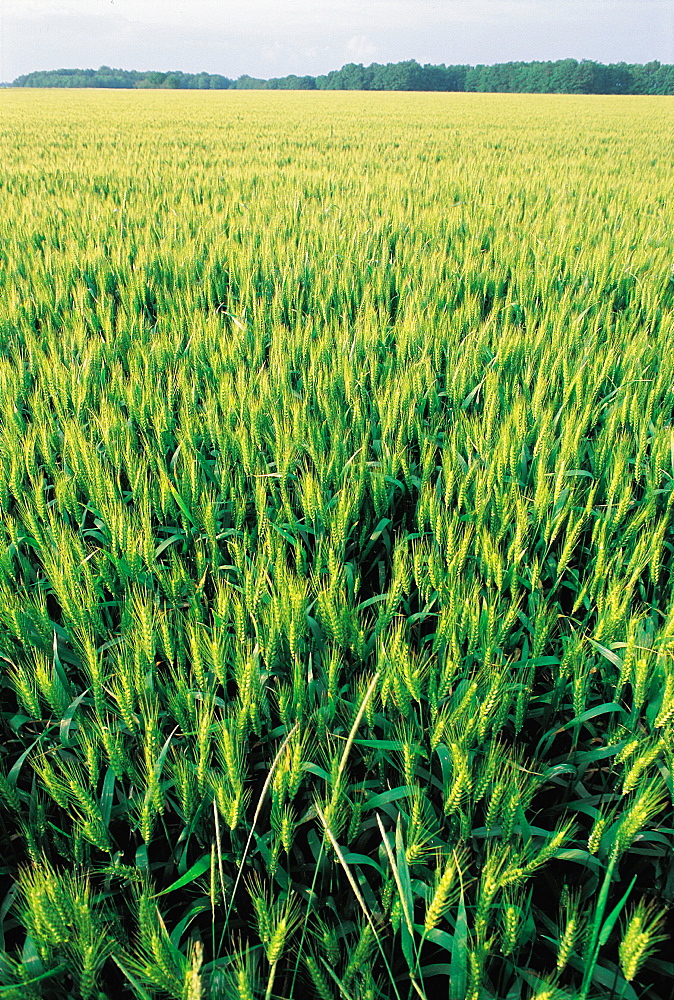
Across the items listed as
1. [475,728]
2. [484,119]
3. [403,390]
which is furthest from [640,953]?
[484,119]

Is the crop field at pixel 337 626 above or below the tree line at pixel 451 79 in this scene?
below

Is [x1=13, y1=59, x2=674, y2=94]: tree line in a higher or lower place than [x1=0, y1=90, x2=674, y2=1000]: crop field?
higher

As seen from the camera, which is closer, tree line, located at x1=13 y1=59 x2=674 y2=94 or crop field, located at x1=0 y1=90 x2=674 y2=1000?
crop field, located at x1=0 y1=90 x2=674 y2=1000

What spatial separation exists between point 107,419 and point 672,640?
1559 mm

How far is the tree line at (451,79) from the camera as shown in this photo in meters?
60.0

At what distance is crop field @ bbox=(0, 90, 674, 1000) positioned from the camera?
82 cm

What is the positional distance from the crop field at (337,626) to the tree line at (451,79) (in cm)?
7286

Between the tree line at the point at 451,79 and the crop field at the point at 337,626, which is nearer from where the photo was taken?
the crop field at the point at 337,626

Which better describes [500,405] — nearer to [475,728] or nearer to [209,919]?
[475,728]

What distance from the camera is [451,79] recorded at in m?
70.2

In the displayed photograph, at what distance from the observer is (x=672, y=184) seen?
6.56 metres

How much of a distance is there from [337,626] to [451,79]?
87.0 meters

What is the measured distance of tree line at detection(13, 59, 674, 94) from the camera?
59969 mm

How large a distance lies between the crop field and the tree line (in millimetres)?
72864
